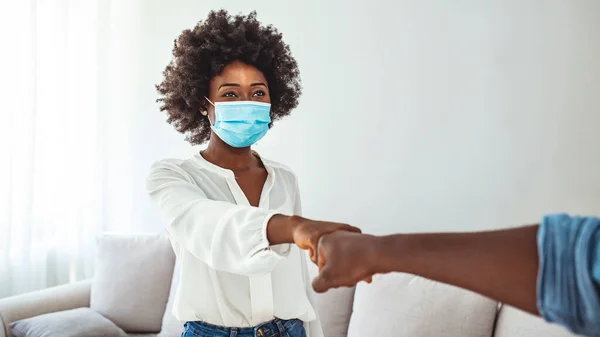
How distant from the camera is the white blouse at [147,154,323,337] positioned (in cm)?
103

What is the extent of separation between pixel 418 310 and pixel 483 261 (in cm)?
174

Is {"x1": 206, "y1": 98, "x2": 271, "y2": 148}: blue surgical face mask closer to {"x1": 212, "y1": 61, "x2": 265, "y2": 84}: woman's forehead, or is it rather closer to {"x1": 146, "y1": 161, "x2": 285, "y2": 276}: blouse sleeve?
{"x1": 212, "y1": 61, "x2": 265, "y2": 84}: woman's forehead

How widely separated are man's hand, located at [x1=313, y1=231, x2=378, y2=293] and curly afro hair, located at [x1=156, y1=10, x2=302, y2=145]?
84cm

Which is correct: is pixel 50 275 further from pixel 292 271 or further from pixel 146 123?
pixel 292 271

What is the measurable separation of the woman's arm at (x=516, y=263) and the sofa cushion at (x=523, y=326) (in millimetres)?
1443

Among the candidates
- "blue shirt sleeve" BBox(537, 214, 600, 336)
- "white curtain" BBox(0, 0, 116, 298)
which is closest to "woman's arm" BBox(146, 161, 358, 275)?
"blue shirt sleeve" BBox(537, 214, 600, 336)

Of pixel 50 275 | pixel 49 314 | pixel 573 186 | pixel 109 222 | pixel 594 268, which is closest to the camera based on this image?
pixel 594 268

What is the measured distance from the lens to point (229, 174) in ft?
4.99

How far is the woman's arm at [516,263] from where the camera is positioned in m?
0.61

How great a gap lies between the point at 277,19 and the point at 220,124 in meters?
1.76

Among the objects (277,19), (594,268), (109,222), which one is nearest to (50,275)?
(109,222)

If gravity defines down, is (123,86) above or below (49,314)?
above

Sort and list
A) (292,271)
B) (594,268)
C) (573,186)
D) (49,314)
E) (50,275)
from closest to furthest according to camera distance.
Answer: (594,268) → (292,271) → (573,186) → (49,314) → (50,275)

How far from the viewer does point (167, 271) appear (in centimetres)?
320
